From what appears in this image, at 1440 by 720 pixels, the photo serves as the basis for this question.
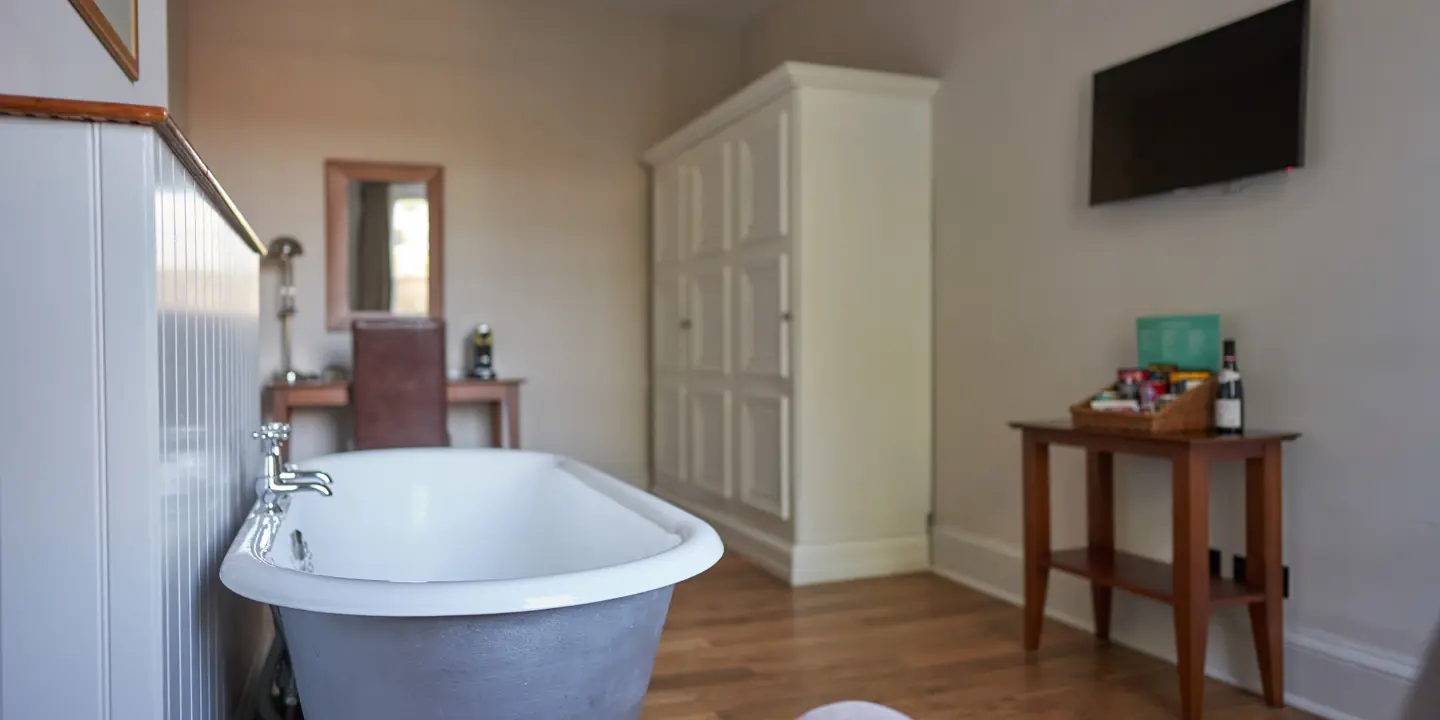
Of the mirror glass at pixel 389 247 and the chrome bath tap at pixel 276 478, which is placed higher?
the mirror glass at pixel 389 247

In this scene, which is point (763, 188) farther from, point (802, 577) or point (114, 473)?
point (114, 473)

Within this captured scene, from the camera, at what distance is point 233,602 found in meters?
2.00

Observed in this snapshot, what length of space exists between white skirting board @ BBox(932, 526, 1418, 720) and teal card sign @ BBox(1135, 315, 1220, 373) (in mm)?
625

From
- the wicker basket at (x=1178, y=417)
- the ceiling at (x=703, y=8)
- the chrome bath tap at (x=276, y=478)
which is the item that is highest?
the ceiling at (x=703, y=8)

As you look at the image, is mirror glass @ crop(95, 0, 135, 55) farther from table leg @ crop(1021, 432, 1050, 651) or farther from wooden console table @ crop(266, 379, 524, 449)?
table leg @ crop(1021, 432, 1050, 651)

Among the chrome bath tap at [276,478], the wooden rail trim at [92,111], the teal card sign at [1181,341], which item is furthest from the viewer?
the teal card sign at [1181,341]

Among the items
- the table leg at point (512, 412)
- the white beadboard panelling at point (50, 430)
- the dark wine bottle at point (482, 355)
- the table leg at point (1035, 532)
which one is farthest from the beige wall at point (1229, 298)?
the white beadboard panelling at point (50, 430)

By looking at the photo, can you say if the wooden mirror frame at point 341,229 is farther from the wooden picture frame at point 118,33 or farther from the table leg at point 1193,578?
the table leg at point 1193,578

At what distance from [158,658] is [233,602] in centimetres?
84

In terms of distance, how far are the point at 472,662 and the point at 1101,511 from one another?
1998mm

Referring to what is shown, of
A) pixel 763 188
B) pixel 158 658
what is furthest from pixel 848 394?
pixel 158 658

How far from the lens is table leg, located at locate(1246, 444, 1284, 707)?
2211 mm

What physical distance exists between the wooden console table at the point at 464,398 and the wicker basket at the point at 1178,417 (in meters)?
2.82

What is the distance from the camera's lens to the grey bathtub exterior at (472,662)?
133cm
